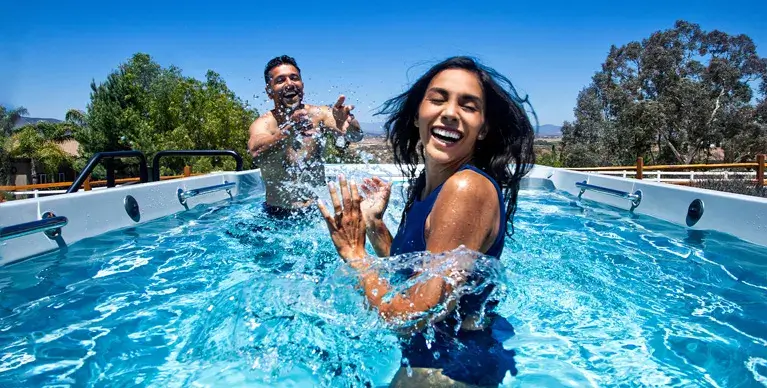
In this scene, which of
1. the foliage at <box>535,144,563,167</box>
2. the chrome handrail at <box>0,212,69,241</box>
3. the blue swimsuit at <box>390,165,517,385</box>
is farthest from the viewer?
the foliage at <box>535,144,563,167</box>

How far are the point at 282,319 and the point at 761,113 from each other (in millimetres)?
31438

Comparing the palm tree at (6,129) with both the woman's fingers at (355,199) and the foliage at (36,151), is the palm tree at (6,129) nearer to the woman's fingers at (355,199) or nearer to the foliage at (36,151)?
the foliage at (36,151)

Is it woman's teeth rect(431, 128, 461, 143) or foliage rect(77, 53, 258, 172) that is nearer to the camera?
woman's teeth rect(431, 128, 461, 143)

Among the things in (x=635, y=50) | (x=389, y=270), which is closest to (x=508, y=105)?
(x=389, y=270)

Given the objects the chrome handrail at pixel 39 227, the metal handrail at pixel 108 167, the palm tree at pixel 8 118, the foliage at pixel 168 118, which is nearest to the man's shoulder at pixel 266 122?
the metal handrail at pixel 108 167

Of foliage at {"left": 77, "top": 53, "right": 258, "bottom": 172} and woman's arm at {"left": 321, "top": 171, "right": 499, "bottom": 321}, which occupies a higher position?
foliage at {"left": 77, "top": 53, "right": 258, "bottom": 172}

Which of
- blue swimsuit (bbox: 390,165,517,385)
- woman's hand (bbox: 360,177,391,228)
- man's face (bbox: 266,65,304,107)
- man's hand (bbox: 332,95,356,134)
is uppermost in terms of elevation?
man's face (bbox: 266,65,304,107)

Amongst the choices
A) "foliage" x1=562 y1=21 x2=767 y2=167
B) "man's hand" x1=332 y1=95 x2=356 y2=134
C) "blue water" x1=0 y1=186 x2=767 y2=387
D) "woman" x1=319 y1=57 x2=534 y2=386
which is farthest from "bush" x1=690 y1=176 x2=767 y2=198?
"foliage" x1=562 y1=21 x2=767 y2=167

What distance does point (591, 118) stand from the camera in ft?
108

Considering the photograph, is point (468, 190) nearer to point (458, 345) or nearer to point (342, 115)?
point (458, 345)

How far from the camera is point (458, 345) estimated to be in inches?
62.9

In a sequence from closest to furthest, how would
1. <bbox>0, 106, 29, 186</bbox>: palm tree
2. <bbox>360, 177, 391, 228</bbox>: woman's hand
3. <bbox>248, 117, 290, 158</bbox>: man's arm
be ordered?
<bbox>360, 177, 391, 228</bbox>: woman's hand → <bbox>248, 117, 290, 158</bbox>: man's arm → <bbox>0, 106, 29, 186</bbox>: palm tree

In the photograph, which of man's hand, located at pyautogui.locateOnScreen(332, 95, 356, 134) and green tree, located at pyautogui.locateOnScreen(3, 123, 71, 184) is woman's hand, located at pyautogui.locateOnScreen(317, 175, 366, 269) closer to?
man's hand, located at pyautogui.locateOnScreen(332, 95, 356, 134)

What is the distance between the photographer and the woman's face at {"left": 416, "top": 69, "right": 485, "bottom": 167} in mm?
1637
